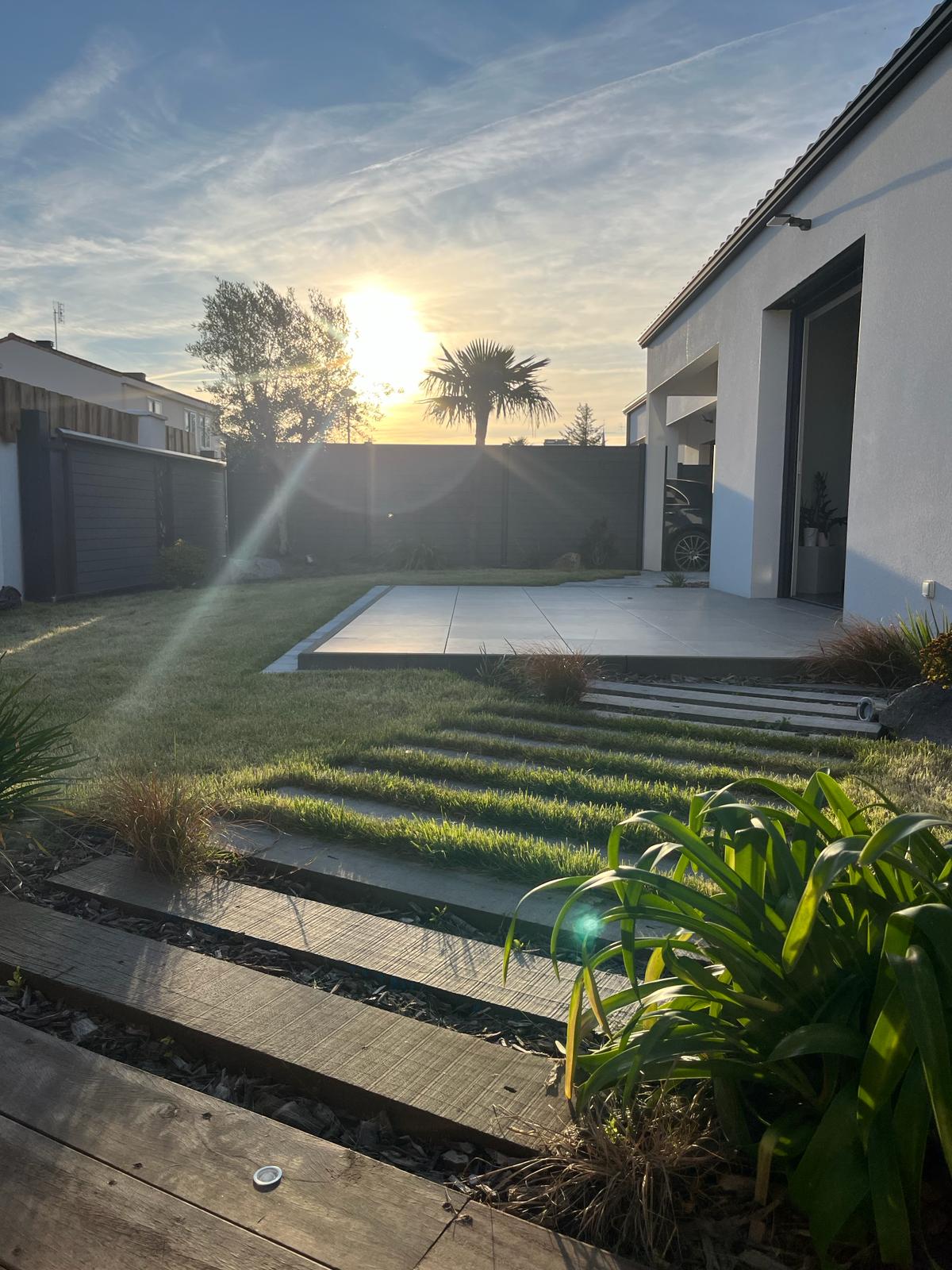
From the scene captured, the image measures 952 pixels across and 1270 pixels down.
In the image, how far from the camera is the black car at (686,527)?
50.8 feet

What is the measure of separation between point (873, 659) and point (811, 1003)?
14.5 feet

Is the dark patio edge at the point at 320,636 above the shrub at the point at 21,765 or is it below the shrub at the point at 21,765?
below

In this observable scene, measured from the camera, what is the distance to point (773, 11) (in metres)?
7.00

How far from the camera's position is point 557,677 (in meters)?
4.77

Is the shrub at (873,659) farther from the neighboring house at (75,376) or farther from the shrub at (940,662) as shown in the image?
the neighboring house at (75,376)

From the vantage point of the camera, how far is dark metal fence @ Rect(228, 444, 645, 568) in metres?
16.1

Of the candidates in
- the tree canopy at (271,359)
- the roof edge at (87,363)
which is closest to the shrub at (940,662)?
the tree canopy at (271,359)

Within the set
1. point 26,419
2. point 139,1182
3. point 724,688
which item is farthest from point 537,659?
point 26,419

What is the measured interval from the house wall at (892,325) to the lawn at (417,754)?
9.23 feet

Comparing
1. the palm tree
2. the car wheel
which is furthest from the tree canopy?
the car wheel

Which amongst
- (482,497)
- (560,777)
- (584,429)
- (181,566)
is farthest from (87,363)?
(560,777)

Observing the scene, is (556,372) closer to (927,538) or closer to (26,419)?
(26,419)

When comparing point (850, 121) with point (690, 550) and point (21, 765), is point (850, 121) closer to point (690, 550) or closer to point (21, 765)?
point (21, 765)

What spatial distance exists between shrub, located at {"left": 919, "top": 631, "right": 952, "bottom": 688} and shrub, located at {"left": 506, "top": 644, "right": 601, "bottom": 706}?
5.53 ft
